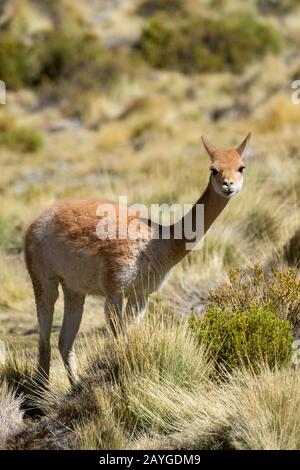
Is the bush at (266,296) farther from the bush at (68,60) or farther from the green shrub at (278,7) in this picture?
the green shrub at (278,7)

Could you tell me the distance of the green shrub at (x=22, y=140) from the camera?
20.2 metres

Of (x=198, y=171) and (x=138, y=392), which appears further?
(x=198, y=171)

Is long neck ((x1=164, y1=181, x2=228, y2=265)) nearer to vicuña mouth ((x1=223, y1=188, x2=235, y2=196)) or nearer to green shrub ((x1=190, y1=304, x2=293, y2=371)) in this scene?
vicuña mouth ((x1=223, y1=188, x2=235, y2=196))

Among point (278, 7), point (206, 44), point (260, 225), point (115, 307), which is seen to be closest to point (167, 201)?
point (260, 225)

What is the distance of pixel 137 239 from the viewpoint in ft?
20.0

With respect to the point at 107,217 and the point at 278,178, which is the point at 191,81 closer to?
the point at 278,178

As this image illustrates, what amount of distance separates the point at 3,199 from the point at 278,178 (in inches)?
182

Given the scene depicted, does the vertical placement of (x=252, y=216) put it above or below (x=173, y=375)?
above

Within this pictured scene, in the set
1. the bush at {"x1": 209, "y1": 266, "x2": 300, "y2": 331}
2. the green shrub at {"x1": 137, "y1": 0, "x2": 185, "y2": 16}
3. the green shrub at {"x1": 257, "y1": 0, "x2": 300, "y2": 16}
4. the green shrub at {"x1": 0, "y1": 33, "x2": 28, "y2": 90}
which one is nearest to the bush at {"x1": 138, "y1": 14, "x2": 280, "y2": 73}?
the green shrub at {"x1": 0, "y1": 33, "x2": 28, "y2": 90}

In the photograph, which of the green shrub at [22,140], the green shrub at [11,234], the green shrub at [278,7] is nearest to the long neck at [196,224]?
the green shrub at [11,234]

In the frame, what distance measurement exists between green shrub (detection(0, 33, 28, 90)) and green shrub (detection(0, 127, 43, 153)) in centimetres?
882

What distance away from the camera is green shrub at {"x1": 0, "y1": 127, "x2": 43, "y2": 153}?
20156 mm

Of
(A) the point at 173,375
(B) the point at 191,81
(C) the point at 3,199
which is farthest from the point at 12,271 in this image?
(B) the point at 191,81

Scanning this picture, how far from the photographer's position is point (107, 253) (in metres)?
6.07
